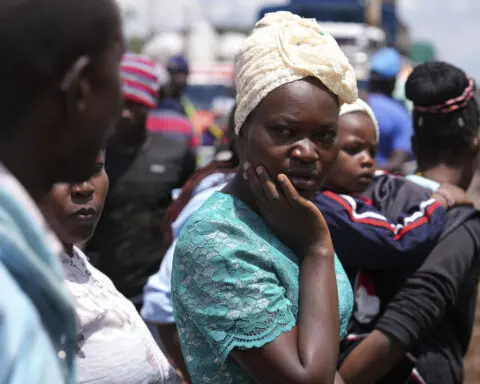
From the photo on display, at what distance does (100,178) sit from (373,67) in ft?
17.5

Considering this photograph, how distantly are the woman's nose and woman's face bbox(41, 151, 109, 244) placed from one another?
2.21 feet

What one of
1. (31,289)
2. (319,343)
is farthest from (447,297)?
(31,289)

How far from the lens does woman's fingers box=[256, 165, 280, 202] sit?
223 centimetres

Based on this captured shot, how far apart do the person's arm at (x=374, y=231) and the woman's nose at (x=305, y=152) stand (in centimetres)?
68

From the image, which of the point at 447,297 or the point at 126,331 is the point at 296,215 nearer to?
the point at 126,331

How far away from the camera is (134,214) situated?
16.6 ft

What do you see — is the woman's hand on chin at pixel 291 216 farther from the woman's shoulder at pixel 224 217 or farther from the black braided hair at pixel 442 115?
the black braided hair at pixel 442 115

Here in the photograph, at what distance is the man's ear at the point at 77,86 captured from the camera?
1.34 metres

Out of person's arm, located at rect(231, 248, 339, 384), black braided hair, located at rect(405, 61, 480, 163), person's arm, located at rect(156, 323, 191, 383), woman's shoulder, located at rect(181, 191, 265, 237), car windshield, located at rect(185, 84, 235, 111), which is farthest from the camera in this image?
car windshield, located at rect(185, 84, 235, 111)

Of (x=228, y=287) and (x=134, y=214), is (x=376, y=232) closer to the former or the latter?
(x=228, y=287)

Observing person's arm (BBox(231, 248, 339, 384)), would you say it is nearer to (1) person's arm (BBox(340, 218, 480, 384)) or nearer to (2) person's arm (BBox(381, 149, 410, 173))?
(1) person's arm (BBox(340, 218, 480, 384))

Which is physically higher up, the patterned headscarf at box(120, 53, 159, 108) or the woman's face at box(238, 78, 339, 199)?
the woman's face at box(238, 78, 339, 199)

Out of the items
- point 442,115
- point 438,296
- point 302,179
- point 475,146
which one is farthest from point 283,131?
point 475,146

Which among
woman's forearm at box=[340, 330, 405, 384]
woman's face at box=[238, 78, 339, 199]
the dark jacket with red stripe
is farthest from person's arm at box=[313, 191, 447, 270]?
woman's face at box=[238, 78, 339, 199]
